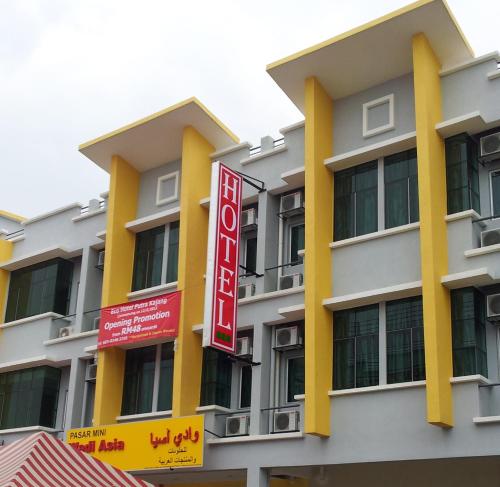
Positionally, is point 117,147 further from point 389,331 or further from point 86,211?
point 389,331

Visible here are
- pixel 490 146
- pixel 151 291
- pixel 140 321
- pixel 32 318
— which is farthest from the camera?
pixel 32 318

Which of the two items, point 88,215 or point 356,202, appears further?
point 88,215

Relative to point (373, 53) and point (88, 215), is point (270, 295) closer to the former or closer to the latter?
point (373, 53)

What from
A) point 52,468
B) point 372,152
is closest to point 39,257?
point 372,152

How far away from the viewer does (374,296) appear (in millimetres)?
15945

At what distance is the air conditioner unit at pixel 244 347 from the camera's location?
59.3ft

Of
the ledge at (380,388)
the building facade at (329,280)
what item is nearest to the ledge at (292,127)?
the building facade at (329,280)

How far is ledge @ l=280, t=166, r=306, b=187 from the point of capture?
59.3ft

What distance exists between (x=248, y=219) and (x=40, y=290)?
6.71 m

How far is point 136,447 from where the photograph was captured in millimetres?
17906

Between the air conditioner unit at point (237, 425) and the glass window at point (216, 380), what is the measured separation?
32.4 inches

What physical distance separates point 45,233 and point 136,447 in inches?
309

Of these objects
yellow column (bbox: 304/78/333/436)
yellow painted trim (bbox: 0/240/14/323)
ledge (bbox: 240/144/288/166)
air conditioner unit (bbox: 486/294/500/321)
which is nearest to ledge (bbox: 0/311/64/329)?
yellow painted trim (bbox: 0/240/14/323)

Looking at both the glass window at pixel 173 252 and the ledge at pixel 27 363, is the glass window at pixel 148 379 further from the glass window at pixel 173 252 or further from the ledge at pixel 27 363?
the ledge at pixel 27 363
